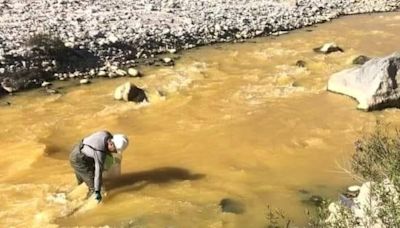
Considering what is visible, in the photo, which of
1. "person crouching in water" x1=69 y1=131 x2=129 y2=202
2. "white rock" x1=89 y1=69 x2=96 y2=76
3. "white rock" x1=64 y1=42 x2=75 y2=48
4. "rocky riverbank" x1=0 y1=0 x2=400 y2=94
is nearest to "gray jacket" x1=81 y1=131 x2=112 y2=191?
"person crouching in water" x1=69 y1=131 x2=129 y2=202

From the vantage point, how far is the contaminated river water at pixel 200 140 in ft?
30.6

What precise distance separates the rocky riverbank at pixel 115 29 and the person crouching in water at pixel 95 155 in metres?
6.35

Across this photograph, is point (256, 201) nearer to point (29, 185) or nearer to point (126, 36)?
point (29, 185)

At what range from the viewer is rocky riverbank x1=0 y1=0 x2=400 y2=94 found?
53.4 ft

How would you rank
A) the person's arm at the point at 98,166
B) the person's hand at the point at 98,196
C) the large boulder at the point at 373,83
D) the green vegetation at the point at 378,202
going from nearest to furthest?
the green vegetation at the point at 378,202 < the person's arm at the point at 98,166 < the person's hand at the point at 98,196 < the large boulder at the point at 373,83

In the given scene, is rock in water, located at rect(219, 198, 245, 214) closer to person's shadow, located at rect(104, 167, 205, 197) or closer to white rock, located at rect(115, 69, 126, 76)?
person's shadow, located at rect(104, 167, 205, 197)

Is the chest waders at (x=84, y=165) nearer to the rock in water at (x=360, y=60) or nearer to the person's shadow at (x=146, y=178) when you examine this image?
the person's shadow at (x=146, y=178)

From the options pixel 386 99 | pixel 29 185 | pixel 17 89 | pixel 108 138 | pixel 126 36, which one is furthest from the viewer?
pixel 126 36

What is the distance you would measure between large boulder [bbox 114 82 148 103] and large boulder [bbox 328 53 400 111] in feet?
14.9

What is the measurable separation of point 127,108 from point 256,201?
5242 millimetres

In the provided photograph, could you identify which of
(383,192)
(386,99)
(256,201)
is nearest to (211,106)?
(386,99)

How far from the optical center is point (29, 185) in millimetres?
10195

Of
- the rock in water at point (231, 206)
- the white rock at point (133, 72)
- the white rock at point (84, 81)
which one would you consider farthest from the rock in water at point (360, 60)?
the rock in water at point (231, 206)

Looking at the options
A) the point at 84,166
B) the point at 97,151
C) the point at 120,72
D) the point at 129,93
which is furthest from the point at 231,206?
the point at 120,72
